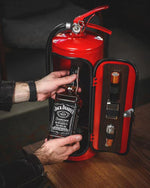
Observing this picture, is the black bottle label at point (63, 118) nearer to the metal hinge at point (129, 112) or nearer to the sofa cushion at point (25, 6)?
the metal hinge at point (129, 112)

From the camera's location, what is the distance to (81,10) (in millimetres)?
2520

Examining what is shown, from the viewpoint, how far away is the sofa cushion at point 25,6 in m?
2.25

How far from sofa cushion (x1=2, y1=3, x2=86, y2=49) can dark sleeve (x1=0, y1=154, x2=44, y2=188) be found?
1.69 metres

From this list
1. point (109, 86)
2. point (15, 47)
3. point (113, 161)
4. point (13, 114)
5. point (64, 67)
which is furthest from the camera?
point (15, 47)

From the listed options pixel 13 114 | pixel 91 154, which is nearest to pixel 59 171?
pixel 91 154

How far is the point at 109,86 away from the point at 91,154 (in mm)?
394

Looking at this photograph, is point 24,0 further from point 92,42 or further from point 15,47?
point 92,42

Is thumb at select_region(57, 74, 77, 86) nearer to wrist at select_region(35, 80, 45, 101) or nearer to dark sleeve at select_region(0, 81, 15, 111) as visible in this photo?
wrist at select_region(35, 80, 45, 101)

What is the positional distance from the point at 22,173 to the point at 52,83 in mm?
460

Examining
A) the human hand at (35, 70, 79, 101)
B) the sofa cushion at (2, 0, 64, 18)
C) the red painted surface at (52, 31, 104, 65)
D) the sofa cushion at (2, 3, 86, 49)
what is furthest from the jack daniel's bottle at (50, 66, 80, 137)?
the sofa cushion at (2, 0, 64, 18)

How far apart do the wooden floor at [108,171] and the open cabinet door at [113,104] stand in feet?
0.20

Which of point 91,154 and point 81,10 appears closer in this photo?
point 91,154

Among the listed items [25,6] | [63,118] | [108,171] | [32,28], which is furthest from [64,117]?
[25,6]

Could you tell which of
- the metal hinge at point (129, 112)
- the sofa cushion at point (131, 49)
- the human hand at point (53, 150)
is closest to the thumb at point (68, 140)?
the human hand at point (53, 150)
